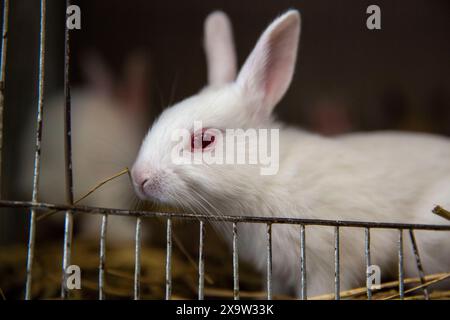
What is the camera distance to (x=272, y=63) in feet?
4.36

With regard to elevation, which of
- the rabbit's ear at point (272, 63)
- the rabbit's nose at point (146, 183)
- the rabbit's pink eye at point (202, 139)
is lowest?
the rabbit's nose at point (146, 183)

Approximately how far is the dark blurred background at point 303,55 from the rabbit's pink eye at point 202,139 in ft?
0.93

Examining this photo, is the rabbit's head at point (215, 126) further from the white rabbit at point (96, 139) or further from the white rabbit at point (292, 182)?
the white rabbit at point (96, 139)

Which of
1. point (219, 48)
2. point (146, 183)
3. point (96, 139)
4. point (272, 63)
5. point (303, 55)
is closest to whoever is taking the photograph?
point (146, 183)

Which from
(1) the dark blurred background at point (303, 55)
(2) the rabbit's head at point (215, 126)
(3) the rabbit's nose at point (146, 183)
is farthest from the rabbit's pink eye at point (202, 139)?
(1) the dark blurred background at point (303, 55)

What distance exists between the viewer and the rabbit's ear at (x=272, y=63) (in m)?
1.25

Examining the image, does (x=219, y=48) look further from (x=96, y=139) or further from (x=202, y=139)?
(x=96, y=139)

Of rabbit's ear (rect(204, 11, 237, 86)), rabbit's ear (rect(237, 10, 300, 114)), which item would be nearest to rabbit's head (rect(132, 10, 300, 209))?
rabbit's ear (rect(237, 10, 300, 114))

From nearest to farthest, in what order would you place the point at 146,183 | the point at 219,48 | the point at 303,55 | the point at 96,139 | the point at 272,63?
the point at 146,183, the point at 272,63, the point at 219,48, the point at 303,55, the point at 96,139

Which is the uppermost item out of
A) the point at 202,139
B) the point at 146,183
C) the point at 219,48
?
the point at 219,48

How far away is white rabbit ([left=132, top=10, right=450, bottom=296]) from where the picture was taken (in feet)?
3.94

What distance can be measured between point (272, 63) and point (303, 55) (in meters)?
0.38

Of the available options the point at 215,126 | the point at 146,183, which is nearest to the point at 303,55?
the point at 215,126
